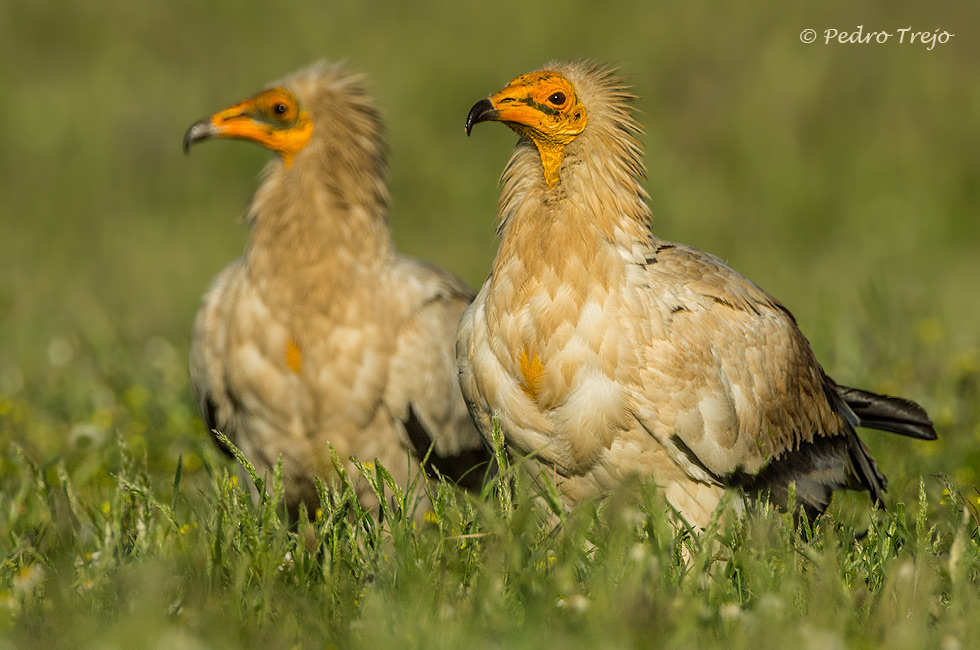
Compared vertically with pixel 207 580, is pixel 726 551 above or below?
above

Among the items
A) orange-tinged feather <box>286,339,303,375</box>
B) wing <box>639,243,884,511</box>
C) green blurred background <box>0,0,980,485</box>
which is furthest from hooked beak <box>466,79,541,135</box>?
green blurred background <box>0,0,980,485</box>

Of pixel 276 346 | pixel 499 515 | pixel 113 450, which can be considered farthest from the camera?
pixel 113 450

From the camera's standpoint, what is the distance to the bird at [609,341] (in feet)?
12.4

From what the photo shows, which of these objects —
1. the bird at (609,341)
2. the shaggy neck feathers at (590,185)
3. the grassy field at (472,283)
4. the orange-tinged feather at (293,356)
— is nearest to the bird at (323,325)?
the orange-tinged feather at (293,356)

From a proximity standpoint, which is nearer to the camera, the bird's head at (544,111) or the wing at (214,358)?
the bird's head at (544,111)

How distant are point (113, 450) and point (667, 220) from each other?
6.75 meters

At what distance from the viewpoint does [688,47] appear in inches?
508

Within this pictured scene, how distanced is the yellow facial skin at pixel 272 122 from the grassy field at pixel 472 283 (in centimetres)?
139

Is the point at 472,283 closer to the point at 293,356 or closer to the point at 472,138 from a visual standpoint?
the point at 472,138

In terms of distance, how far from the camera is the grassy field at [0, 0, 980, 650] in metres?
3.12

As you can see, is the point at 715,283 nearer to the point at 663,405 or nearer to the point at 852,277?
the point at 663,405

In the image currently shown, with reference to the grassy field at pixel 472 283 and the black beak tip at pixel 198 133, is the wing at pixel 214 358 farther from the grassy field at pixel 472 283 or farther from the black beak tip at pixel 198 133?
the black beak tip at pixel 198 133

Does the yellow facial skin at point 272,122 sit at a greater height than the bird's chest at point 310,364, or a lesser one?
greater

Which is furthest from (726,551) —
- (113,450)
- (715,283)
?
(113,450)
